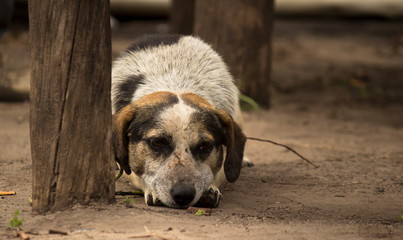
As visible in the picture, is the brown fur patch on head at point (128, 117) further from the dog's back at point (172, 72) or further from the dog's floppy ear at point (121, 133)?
the dog's back at point (172, 72)

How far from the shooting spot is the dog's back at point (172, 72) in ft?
16.4

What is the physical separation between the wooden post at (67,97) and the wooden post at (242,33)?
14.3 feet

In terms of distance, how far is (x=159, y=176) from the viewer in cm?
428

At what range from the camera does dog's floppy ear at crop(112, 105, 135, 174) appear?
448 centimetres

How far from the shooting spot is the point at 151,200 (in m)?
4.34

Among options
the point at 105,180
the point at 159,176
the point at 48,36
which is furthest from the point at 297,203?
the point at 48,36

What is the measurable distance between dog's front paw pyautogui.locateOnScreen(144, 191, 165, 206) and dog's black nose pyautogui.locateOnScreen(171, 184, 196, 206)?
201mm

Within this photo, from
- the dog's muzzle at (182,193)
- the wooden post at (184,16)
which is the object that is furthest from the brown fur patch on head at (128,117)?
the wooden post at (184,16)

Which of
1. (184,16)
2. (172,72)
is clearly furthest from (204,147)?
(184,16)

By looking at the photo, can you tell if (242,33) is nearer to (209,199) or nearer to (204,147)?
(204,147)

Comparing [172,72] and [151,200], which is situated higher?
[172,72]

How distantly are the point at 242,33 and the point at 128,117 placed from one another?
4111mm

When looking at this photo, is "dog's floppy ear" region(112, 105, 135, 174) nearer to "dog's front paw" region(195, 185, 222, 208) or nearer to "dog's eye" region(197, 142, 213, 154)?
"dog's eye" region(197, 142, 213, 154)

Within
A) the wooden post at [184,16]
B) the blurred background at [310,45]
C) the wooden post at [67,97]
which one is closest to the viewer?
the wooden post at [67,97]
